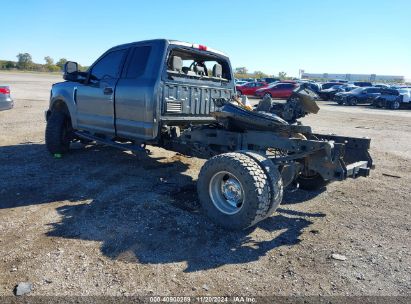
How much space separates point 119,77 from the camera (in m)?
5.95

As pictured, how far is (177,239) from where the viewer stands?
3.86 m

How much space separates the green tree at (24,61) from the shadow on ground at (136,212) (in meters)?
99.2

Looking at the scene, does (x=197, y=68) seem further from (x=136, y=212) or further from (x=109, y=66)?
(x=136, y=212)

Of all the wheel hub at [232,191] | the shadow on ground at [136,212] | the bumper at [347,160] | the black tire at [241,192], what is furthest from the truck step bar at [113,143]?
the bumper at [347,160]

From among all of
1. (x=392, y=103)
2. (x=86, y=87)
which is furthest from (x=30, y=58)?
(x=86, y=87)

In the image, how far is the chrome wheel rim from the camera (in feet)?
13.5

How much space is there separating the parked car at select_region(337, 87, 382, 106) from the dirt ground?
24486 mm

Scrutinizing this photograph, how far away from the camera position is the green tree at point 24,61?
308ft

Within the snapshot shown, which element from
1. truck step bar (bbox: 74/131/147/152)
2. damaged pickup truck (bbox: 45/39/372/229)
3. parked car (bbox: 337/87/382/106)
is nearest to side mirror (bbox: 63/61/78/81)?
damaged pickup truck (bbox: 45/39/372/229)

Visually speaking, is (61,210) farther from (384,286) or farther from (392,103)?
(392,103)

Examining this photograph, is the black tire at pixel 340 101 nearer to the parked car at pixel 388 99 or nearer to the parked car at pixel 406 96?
the parked car at pixel 388 99

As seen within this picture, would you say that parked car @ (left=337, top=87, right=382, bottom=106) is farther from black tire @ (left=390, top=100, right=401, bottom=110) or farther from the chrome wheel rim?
the chrome wheel rim

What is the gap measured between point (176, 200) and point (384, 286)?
274cm

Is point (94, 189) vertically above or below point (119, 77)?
below
